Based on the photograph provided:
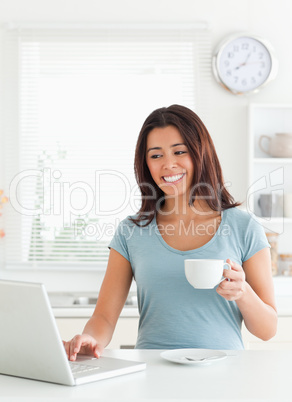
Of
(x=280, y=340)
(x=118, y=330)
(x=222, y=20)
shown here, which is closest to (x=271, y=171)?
(x=222, y=20)

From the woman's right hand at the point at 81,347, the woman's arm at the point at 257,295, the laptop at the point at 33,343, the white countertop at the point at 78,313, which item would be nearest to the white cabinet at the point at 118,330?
the white countertop at the point at 78,313

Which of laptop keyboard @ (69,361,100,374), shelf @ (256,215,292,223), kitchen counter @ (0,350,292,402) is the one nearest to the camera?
kitchen counter @ (0,350,292,402)

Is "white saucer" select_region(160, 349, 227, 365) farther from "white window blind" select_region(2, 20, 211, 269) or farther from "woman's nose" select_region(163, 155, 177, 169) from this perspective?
"white window blind" select_region(2, 20, 211, 269)

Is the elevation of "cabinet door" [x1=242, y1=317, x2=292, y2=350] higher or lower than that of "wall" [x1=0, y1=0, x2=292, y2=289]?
lower

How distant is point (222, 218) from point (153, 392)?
2.70 ft

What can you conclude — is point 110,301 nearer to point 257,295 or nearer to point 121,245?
point 121,245

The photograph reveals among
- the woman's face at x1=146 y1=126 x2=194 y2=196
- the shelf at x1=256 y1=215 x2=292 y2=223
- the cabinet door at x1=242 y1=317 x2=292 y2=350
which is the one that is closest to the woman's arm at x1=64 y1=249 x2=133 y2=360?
the woman's face at x1=146 y1=126 x2=194 y2=196

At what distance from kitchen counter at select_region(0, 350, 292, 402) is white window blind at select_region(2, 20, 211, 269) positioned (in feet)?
7.00

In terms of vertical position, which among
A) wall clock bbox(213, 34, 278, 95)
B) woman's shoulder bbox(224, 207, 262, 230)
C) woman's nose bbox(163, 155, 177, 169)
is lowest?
woman's shoulder bbox(224, 207, 262, 230)

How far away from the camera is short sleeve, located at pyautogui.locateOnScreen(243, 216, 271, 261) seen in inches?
68.7

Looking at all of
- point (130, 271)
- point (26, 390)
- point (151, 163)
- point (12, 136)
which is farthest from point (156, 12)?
point (26, 390)

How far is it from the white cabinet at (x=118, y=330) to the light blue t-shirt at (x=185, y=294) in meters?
1.03

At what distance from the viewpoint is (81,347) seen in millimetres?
1515

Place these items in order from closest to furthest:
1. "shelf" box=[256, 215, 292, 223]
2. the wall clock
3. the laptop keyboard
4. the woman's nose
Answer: the laptop keyboard < the woman's nose < "shelf" box=[256, 215, 292, 223] < the wall clock
